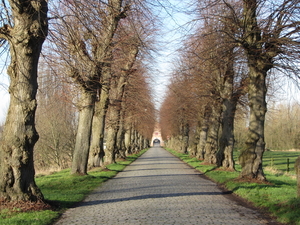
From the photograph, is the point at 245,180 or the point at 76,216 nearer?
the point at 76,216

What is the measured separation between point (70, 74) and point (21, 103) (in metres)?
5.99

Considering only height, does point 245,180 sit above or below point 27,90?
below

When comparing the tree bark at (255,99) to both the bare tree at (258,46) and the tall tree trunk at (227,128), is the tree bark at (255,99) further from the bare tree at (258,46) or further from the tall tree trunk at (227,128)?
the tall tree trunk at (227,128)

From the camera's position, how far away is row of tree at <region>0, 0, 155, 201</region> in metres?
7.62

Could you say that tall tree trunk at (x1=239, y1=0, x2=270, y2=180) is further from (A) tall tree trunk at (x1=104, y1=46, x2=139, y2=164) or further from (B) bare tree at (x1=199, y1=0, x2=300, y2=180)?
(A) tall tree trunk at (x1=104, y1=46, x2=139, y2=164)

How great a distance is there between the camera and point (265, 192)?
10.0 m

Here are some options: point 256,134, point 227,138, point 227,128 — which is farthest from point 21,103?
point 227,128

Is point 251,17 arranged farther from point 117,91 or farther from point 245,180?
point 117,91

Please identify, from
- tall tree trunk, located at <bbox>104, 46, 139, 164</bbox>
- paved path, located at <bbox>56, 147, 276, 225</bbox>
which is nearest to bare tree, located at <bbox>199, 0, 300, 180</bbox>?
paved path, located at <bbox>56, 147, 276, 225</bbox>

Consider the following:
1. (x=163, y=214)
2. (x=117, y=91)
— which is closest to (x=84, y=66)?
(x=163, y=214)

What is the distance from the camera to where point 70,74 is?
1356 centimetres

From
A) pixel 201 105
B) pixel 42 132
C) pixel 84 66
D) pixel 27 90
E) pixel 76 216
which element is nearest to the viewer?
pixel 76 216

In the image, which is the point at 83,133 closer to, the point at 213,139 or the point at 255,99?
the point at 255,99

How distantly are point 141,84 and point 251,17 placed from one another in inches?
510
